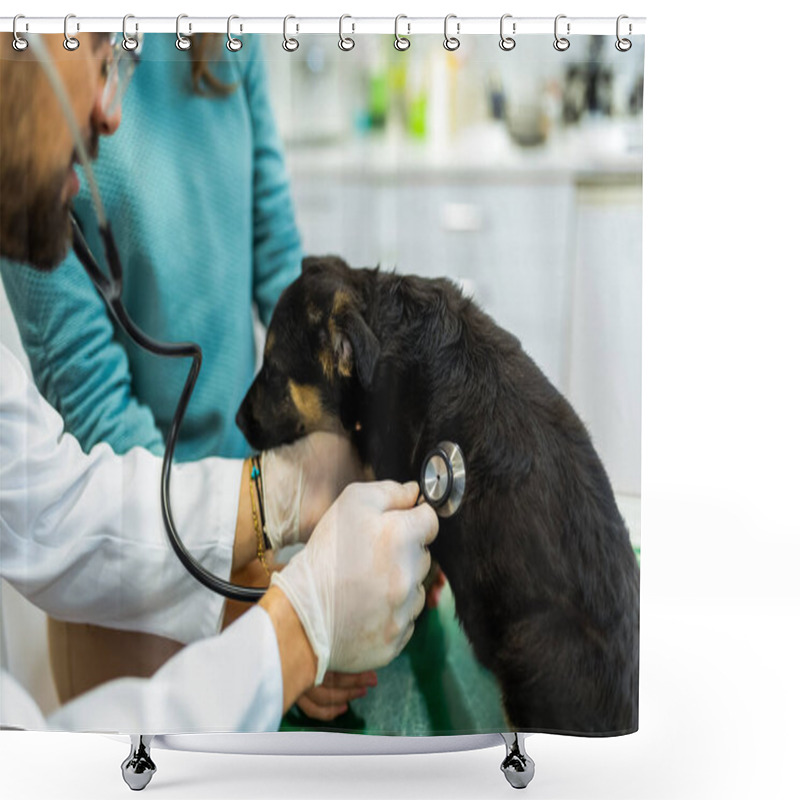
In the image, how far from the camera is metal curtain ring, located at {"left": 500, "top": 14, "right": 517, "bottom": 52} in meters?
1.42

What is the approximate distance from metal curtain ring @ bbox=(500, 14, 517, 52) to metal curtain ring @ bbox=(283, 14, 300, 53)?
0.27 meters

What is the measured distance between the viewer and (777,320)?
230cm

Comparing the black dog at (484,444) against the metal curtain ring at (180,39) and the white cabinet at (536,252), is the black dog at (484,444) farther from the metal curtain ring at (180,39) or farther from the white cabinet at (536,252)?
the metal curtain ring at (180,39)

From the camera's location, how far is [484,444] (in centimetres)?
144

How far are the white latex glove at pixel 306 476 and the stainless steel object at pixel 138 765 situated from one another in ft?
1.40

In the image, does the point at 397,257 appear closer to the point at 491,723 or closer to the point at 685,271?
the point at 491,723

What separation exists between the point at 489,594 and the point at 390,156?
0.62 metres

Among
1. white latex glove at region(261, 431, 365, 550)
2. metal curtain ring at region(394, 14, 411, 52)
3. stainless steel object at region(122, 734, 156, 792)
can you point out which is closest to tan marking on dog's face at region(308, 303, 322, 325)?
white latex glove at region(261, 431, 365, 550)

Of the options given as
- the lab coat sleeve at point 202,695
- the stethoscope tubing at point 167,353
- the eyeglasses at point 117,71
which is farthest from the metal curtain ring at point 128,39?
the lab coat sleeve at point 202,695

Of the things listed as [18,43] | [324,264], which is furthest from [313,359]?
[18,43]

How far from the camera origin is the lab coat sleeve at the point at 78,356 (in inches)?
55.9

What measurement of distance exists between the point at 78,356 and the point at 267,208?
33 centimetres

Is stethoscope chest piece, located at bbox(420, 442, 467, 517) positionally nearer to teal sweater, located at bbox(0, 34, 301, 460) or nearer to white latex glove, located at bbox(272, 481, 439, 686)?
white latex glove, located at bbox(272, 481, 439, 686)

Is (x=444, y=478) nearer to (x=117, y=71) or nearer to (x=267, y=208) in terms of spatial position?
(x=267, y=208)
